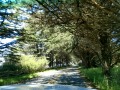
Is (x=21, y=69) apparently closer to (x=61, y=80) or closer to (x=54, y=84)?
(x=61, y=80)

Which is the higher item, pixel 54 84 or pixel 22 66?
pixel 22 66

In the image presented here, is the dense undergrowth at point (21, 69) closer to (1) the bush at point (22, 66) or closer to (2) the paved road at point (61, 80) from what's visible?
(1) the bush at point (22, 66)

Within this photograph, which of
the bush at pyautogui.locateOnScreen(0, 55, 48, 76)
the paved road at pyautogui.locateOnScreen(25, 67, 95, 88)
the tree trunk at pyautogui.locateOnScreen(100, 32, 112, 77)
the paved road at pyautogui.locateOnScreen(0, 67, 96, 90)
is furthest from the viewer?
the bush at pyautogui.locateOnScreen(0, 55, 48, 76)

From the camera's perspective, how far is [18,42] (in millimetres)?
29641

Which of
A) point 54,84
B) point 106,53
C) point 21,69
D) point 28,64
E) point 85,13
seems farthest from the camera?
point 28,64

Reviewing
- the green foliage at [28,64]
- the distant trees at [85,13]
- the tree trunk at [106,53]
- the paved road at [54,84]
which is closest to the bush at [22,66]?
the green foliage at [28,64]

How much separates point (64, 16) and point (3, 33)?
2248cm

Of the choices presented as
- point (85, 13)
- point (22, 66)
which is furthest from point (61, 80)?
point (85, 13)

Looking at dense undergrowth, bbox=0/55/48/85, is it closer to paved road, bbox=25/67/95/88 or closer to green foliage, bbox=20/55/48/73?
green foliage, bbox=20/55/48/73

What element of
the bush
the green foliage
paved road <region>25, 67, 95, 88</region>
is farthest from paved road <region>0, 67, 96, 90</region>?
the green foliage

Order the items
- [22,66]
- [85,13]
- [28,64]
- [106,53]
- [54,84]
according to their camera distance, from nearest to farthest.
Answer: [54,84] < [85,13] < [106,53] < [22,66] < [28,64]

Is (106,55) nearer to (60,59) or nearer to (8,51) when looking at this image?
(8,51)

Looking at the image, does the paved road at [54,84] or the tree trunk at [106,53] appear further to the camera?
the tree trunk at [106,53]

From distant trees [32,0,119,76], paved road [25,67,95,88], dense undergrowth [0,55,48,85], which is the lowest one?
paved road [25,67,95,88]
